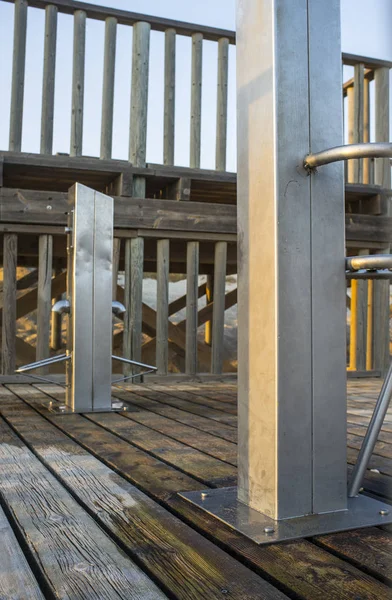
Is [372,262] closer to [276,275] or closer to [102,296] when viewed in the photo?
[276,275]

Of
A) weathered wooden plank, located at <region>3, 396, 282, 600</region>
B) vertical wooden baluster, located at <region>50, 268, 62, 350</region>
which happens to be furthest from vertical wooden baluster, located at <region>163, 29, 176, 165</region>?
weathered wooden plank, located at <region>3, 396, 282, 600</region>

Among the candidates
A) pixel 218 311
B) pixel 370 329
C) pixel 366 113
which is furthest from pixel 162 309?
pixel 366 113

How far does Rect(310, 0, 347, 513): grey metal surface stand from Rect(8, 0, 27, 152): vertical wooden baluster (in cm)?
397

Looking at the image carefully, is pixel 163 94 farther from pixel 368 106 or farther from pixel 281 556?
pixel 281 556

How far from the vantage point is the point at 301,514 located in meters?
1.60

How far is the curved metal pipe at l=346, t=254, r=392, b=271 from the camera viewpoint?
1561mm

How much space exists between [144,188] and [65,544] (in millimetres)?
Answer: 4503

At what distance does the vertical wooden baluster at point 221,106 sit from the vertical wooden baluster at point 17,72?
1.76m

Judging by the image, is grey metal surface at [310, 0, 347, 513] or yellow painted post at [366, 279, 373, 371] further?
yellow painted post at [366, 279, 373, 371]

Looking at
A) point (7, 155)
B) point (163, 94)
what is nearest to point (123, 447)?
point (7, 155)

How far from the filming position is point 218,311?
227 inches

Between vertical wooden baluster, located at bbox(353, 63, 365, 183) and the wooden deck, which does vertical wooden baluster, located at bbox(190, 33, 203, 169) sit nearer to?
vertical wooden baluster, located at bbox(353, 63, 365, 183)

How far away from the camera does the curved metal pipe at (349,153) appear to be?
4.82ft

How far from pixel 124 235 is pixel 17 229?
90cm
